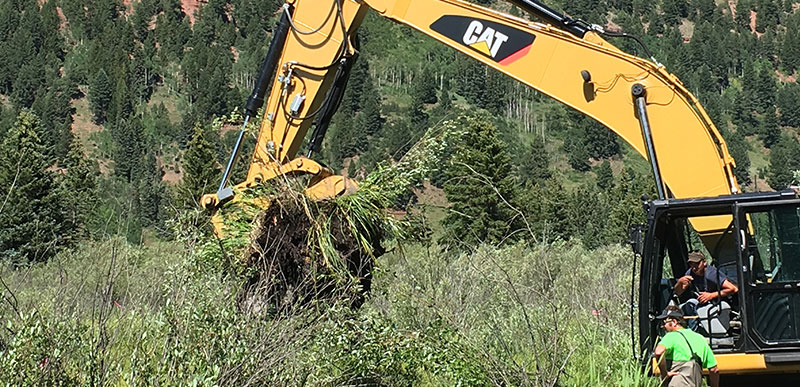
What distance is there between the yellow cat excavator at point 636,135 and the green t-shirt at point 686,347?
0.76 ft

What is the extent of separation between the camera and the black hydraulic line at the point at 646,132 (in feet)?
26.8

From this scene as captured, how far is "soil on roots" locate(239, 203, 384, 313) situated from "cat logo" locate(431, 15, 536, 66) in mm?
2062

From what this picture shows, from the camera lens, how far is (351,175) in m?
11.8

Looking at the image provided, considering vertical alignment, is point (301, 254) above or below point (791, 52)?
below

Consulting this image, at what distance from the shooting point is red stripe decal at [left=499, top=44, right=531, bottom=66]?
9.05m

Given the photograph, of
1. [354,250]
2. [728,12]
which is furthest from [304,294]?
[728,12]

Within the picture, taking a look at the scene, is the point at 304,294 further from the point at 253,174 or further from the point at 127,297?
the point at 127,297

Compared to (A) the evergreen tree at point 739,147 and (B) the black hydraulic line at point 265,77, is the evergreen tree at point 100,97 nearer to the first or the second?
(A) the evergreen tree at point 739,147

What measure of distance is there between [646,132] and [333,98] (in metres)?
3.23

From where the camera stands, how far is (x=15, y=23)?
138 m

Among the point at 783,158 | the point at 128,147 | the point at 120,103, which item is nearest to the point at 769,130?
the point at 783,158

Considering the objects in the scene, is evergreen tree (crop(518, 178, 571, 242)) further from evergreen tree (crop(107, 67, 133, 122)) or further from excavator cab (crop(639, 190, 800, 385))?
evergreen tree (crop(107, 67, 133, 122))

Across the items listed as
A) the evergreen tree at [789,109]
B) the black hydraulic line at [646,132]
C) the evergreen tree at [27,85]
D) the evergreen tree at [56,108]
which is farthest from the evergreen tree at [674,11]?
the black hydraulic line at [646,132]

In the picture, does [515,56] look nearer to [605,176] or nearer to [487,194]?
[487,194]
